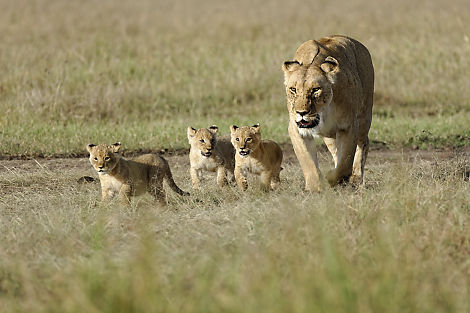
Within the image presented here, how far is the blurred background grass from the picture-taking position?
12.5 meters

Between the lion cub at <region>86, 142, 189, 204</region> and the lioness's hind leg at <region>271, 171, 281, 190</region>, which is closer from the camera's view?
the lion cub at <region>86, 142, 189, 204</region>

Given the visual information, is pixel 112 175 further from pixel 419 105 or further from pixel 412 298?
pixel 419 105

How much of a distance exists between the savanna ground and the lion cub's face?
73 cm

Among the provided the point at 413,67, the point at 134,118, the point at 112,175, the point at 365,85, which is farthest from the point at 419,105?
the point at 112,175

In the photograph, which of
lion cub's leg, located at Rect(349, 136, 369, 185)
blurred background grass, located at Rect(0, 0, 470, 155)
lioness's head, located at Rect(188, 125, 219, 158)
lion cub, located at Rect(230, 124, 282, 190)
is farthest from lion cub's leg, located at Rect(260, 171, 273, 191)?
blurred background grass, located at Rect(0, 0, 470, 155)

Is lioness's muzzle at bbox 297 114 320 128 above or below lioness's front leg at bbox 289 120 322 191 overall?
above

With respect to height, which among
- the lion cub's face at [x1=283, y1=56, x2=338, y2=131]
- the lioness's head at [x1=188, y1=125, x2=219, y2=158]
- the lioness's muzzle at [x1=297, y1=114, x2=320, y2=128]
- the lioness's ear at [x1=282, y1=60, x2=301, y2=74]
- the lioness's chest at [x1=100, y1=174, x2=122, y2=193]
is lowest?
the lioness's chest at [x1=100, y1=174, x2=122, y2=193]

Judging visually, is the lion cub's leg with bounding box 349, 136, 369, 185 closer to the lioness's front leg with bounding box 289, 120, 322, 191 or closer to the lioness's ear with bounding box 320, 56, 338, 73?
the lioness's front leg with bounding box 289, 120, 322, 191

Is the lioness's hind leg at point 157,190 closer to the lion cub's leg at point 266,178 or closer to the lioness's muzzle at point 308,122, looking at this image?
the lion cub's leg at point 266,178

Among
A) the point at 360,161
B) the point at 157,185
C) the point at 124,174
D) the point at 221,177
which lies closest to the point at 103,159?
the point at 124,174

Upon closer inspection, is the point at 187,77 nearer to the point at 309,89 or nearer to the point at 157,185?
the point at 157,185

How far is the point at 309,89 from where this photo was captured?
7.49m

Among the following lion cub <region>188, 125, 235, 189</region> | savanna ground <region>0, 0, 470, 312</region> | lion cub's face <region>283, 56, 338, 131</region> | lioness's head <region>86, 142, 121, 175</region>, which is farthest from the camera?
lion cub <region>188, 125, 235, 189</region>

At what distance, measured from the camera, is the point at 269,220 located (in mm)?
6465
